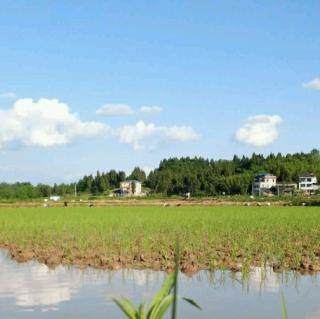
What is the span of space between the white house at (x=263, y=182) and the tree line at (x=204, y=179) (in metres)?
1.09

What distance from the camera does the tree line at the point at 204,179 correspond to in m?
96.8

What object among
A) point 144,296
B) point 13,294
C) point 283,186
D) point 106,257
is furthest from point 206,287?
point 283,186

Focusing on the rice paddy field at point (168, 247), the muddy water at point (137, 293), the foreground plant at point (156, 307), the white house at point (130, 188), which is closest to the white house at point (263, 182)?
the white house at point (130, 188)

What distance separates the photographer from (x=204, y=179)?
102m

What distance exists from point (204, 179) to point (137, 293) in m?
93.3

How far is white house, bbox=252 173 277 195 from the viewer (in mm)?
97125

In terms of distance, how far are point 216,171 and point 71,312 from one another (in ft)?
347

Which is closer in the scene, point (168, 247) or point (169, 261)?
point (169, 261)

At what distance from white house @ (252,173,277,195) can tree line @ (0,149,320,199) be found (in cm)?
109

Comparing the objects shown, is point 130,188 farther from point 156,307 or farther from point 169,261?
point 156,307

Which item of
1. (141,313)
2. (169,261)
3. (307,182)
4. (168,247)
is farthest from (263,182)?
(141,313)

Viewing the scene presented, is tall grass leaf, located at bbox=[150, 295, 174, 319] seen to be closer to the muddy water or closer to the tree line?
the muddy water

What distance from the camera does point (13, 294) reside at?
28.8 ft

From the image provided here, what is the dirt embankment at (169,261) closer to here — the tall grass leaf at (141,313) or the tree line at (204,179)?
the tall grass leaf at (141,313)
